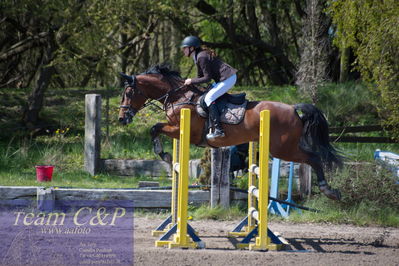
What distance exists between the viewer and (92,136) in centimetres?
989

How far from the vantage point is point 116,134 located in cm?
1309

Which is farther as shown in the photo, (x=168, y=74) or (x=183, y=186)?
(x=168, y=74)

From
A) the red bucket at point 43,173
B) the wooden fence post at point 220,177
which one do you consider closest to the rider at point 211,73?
the wooden fence post at point 220,177

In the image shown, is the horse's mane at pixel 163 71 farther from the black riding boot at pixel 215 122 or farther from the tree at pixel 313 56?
the tree at pixel 313 56

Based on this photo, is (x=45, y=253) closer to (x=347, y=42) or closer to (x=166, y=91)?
(x=166, y=91)

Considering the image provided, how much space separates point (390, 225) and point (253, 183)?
7.32ft

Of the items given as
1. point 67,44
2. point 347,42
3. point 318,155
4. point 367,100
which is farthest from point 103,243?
point 367,100

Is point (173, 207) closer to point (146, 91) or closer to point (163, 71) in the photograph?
point (146, 91)

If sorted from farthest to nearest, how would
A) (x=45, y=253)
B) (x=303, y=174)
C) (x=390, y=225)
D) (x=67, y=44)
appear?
1. (x=67, y=44)
2. (x=303, y=174)
3. (x=390, y=225)
4. (x=45, y=253)

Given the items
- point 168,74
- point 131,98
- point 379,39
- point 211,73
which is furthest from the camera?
point 379,39

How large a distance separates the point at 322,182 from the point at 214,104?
1474mm

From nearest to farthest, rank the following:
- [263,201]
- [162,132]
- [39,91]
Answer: [263,201], [162,132], [39,91]

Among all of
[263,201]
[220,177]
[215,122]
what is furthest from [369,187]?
[263,201]

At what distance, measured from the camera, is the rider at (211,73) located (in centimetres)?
636
